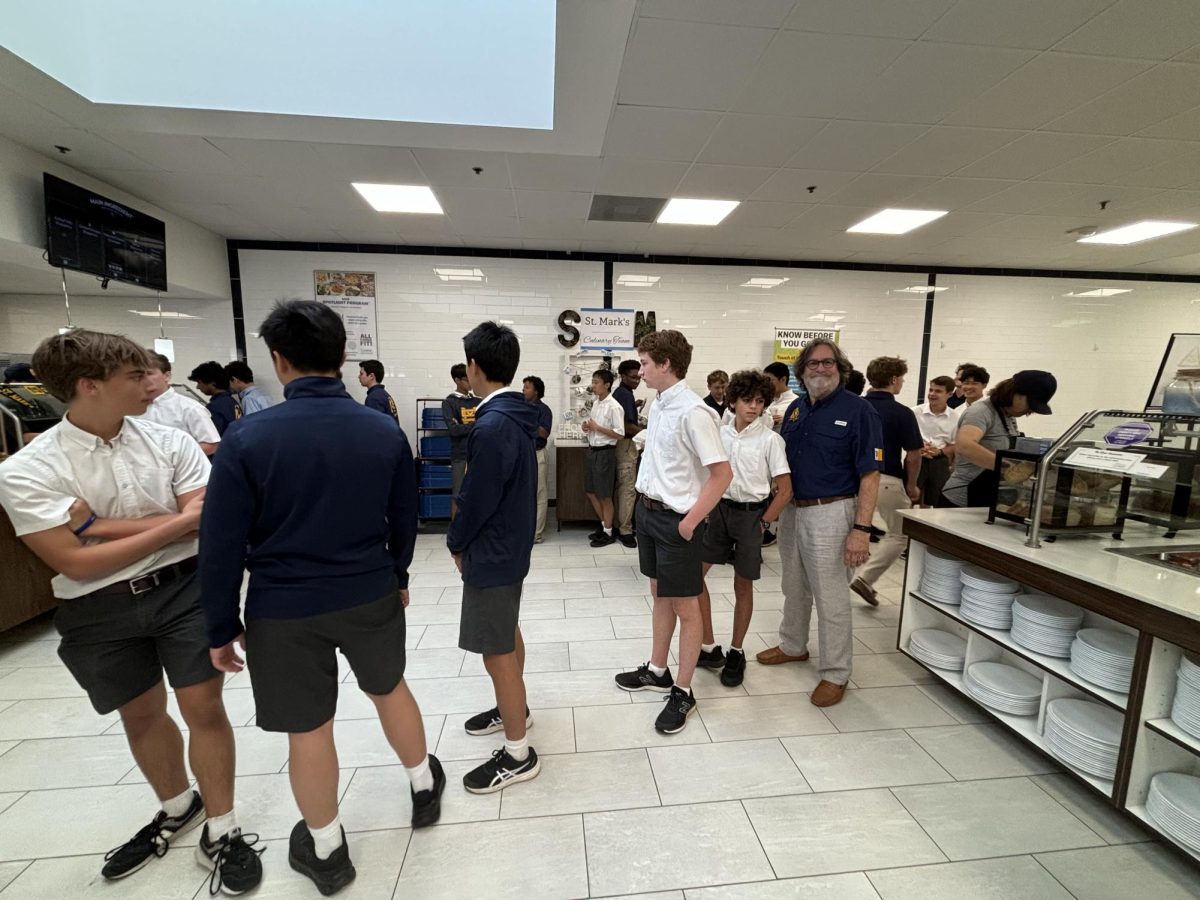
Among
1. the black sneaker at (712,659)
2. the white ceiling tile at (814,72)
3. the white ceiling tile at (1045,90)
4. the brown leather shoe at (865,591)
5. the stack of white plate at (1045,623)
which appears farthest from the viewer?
the brown leather shoe at (865,591)

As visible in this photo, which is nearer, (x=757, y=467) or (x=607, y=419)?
(x=757, y=467)

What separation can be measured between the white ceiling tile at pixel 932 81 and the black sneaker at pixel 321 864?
4.09 metres

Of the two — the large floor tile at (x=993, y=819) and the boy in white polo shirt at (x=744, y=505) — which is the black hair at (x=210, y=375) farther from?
the large floor tile at (x=993, y=819)

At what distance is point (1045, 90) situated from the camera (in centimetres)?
263

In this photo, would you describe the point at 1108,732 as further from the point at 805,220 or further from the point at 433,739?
the point at 805,220

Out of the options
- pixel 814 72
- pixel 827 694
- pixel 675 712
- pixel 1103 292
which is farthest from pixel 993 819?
pixel 1103 292

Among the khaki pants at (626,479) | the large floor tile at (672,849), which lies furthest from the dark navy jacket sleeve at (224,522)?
the khaki pants at (626,479)

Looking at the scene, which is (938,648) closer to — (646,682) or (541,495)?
(646,682)

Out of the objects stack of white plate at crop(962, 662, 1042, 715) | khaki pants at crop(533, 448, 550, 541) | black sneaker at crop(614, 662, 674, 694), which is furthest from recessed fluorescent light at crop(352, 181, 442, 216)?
stack of white plate at crop(962, 662, 1042, 715)

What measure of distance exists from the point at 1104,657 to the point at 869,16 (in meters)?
2.83

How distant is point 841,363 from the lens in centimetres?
241

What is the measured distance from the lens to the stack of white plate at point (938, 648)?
2496mm

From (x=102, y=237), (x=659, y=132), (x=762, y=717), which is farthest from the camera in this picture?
(x=102, y=237)

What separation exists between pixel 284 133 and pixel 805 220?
436 cm
